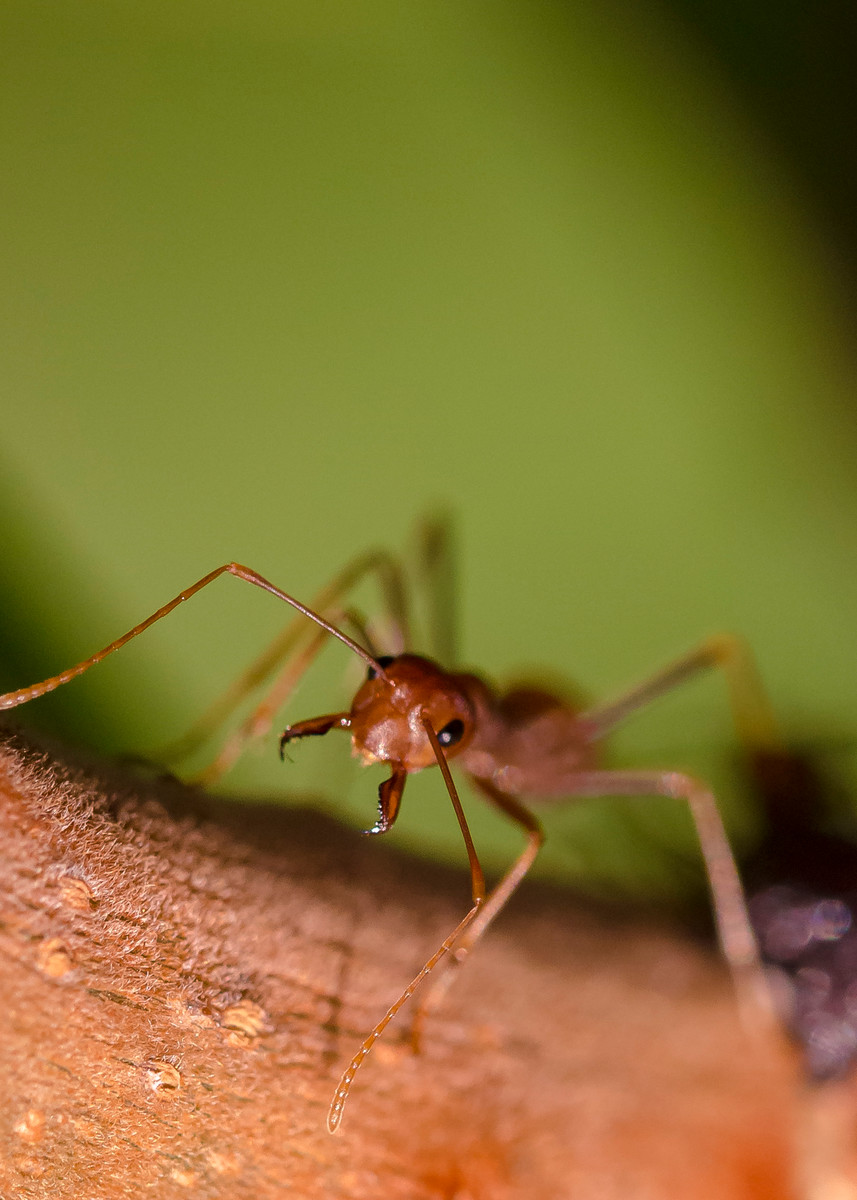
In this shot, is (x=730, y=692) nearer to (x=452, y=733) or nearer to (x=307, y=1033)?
(x=452, y=733)

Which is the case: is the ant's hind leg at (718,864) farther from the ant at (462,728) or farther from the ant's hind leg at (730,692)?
the ant's hind leg at (730,692)

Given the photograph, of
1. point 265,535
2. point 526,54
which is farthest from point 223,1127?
point 526,54

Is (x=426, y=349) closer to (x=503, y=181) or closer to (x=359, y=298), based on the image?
(x=359, y=298)

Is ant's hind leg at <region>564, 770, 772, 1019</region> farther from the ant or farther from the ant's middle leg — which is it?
the ant's middle leg

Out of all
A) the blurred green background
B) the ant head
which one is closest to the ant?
the ant head

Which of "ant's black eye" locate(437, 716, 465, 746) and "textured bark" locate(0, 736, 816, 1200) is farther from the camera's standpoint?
"ant's black eye" locate(437, 716, 465, 746)

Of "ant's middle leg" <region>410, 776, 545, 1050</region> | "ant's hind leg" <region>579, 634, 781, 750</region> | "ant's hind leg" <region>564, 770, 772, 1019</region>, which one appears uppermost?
"ant's hind leg" <region>579, 634, 781, 750</region>

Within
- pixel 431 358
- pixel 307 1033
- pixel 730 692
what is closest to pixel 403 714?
pixel 307 1033

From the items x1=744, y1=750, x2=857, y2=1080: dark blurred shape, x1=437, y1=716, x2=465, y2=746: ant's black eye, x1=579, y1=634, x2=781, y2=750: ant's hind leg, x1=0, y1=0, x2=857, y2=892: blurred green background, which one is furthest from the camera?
x1=579, y1=634, x2=781, y2=750: ant's hind leg
